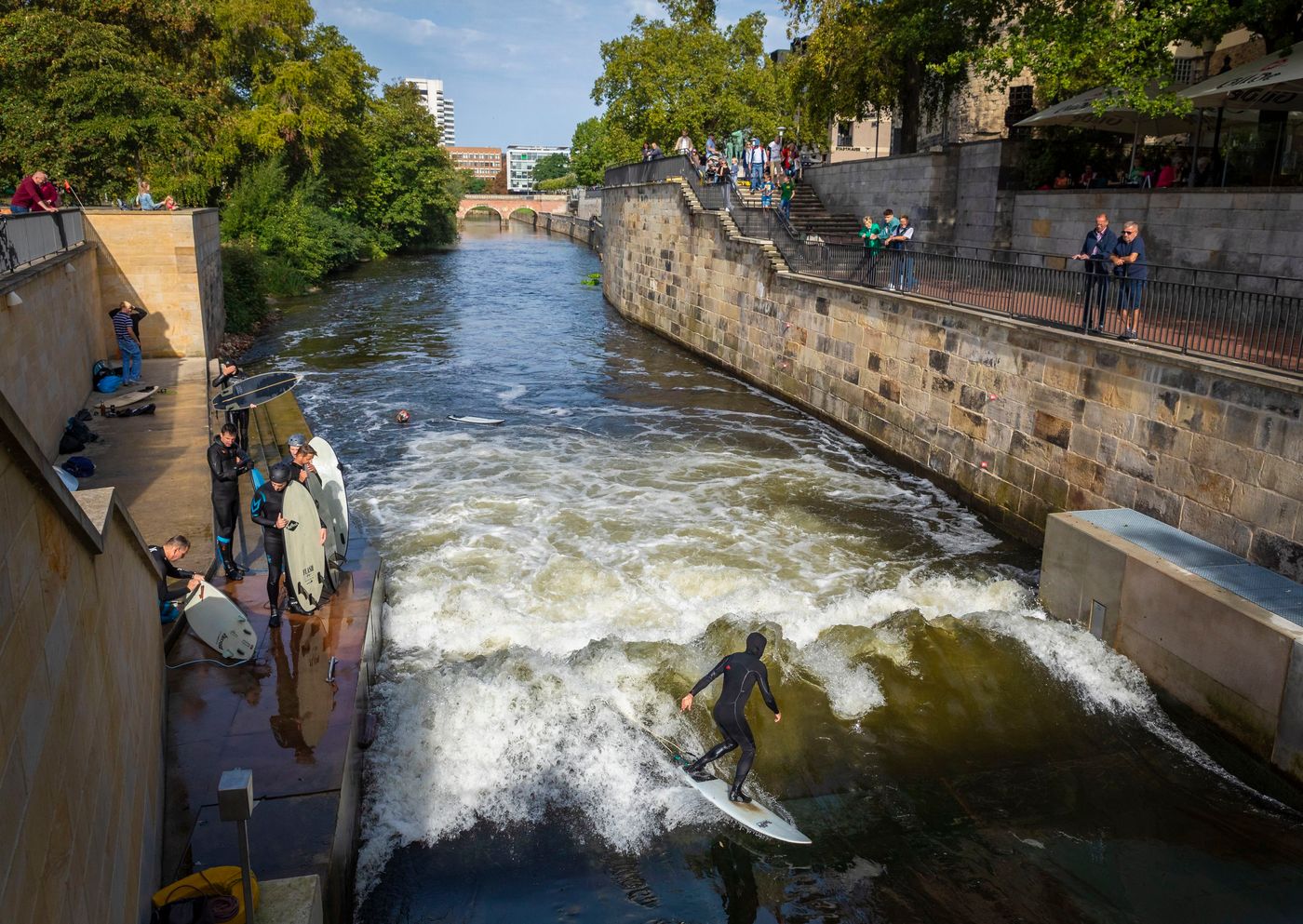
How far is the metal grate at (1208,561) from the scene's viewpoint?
8203 millimetres

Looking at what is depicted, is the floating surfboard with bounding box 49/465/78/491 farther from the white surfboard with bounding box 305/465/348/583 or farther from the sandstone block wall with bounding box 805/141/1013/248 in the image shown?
the sandstone block wall with bounding box 805/141/1013/248

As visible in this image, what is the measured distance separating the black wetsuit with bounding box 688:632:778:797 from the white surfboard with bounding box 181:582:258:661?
11.9ft

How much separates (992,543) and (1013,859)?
665 centimetres

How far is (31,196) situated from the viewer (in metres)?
16.6

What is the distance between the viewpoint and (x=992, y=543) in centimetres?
1298

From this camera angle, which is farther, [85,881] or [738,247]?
[738,247]

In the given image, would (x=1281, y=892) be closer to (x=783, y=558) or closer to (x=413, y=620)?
(x=783, y=558)

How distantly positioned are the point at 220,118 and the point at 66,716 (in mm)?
40238

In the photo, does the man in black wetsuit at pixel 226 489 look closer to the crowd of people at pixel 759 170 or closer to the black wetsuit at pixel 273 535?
the black wetsuit at pixel 273 535

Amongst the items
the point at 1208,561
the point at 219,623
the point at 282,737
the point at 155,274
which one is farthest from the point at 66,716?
the point at 155,274

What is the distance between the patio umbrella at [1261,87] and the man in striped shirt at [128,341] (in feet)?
58.1

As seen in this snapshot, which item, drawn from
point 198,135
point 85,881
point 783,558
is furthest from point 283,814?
point 198,135

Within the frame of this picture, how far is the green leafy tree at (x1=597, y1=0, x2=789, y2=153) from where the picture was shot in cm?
4138

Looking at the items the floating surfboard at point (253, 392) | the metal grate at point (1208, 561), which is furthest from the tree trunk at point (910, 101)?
the floating surfboard at point (253, 392)
